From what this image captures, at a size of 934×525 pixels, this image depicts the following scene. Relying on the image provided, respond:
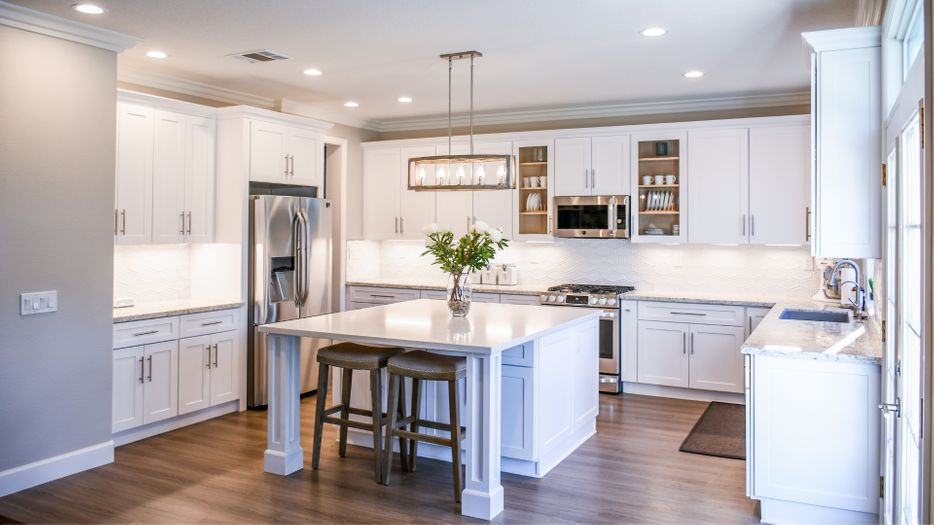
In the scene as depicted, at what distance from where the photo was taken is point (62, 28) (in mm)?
3990

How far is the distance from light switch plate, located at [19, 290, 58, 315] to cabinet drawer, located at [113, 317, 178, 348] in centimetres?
64

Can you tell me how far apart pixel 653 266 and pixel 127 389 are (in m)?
4.54

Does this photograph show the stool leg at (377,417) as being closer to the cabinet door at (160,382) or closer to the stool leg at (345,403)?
the stool leg at (345,403)

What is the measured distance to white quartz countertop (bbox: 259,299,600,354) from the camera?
3.67 m

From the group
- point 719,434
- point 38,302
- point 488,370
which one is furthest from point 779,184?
point 38,302

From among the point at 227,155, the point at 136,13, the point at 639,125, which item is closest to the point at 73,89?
the point at 136,13

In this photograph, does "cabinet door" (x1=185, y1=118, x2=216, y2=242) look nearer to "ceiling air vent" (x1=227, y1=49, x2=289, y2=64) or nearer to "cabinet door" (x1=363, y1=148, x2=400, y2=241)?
"ceiling air vent" (x1=227, y1=49, x2=289, y2=64)

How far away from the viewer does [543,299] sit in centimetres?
652

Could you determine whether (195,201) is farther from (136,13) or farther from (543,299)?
(543,299)

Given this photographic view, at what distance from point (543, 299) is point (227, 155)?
295 cm

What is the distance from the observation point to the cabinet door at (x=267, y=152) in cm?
576

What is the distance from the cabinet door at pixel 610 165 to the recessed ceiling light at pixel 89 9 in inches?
163

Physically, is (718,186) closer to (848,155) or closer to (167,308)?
(848,155)

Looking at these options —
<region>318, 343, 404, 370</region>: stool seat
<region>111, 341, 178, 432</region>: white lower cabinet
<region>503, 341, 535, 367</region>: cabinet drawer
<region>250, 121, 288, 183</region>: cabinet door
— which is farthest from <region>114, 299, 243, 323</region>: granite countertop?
<region>503, 341, 535, 367</region>: cabinet drawer
